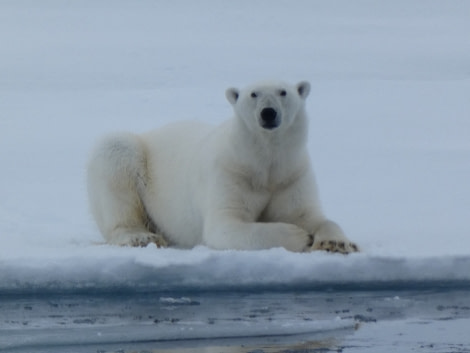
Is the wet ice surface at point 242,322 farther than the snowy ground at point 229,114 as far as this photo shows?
No

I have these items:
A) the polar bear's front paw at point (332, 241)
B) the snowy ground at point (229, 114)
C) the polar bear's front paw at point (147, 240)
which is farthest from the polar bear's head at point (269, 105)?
the polar bear's front paw at point (147, 240)

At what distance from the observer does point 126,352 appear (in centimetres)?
388

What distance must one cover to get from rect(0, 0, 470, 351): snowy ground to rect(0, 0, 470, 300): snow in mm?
14

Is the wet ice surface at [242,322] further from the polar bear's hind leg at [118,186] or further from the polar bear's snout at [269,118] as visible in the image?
the polar bear's hind leg at [118,186]

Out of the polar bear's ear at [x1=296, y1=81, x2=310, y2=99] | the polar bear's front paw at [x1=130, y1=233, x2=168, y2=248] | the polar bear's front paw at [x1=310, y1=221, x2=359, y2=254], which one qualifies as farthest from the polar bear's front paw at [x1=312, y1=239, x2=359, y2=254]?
the polar bear's front paw at [x1=130, y1=233, x2=168, y2=248]

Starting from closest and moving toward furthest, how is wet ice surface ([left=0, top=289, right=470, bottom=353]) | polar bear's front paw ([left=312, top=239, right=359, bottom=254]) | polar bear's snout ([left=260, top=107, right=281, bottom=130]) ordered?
wet ice surface ([left=0, top=289, right=470, bottom=353]), polar bear's front paw ([left=312, top=239, right=359, bottom=254]), polar bear's snout ([left=260, top=107, right=281, bottom=130])

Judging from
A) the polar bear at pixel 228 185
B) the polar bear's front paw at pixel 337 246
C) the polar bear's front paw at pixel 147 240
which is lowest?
the polar bear's front paw at pixel 337 246

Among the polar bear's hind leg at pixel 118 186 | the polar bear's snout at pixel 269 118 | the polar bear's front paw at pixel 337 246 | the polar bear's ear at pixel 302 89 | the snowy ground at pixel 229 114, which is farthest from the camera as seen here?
the polar bear's hind leg at pixel 118 186

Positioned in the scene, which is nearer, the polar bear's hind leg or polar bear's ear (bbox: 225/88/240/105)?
polar bear's ear (bbox: 225/88/240/105)

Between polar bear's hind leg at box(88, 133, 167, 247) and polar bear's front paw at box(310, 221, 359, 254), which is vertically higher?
polar bear's hind leg at box(88, 133, 167, 247)

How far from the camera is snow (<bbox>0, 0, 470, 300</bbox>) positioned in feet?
16.5

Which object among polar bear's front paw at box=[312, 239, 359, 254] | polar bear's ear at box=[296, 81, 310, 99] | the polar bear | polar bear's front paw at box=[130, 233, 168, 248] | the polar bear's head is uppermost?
polar bear's ear at box=[296, 81, 310, 99]

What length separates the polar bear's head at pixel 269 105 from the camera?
17.8ft

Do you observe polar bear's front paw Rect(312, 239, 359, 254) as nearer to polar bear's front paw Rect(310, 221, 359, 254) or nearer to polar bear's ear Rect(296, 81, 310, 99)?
polar bear's front paw Rect(310, 221, 359, 254)
